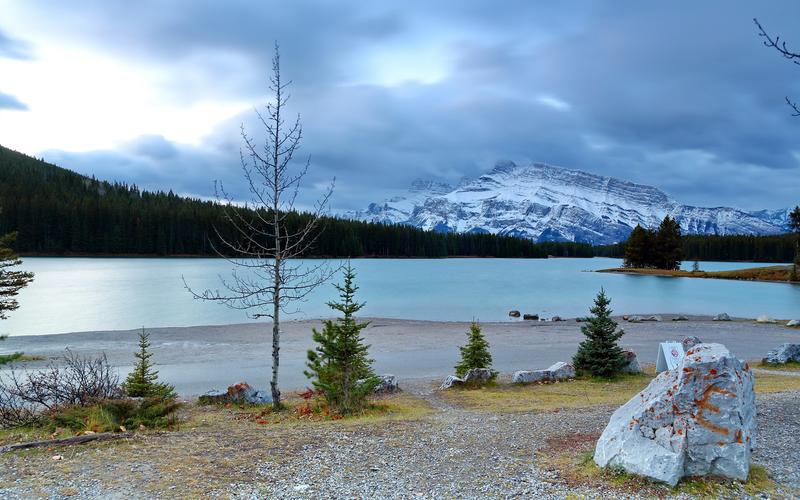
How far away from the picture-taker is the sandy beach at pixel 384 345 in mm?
20755

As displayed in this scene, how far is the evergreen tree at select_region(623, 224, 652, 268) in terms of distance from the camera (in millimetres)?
108562

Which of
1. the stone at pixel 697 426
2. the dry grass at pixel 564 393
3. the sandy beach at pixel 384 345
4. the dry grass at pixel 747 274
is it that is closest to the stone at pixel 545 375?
the dry grass at pixel 564 393

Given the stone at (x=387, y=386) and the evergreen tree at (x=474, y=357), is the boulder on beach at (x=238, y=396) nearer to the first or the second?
the stone at (x=387, y=386)

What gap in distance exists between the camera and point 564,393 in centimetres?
1567

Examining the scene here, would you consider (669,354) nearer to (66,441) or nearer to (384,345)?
(384,345)

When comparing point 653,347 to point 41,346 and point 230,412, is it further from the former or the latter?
point 41,346

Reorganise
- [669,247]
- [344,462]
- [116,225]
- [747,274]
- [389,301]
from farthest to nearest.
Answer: [116,225] < [669,247] < [747,274] < [389,301] < [344,462]

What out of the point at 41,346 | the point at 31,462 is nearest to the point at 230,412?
the point at 31,462

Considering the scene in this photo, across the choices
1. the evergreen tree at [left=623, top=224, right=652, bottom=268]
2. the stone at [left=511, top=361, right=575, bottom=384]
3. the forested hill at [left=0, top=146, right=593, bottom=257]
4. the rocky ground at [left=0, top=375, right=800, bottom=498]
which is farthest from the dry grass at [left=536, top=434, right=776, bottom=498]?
the evergreen tree at [left=623, top=224, right=652, bottom=268]

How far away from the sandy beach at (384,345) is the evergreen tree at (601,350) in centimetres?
366

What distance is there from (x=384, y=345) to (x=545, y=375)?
11.3 metres

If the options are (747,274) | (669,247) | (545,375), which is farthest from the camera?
(669,247)

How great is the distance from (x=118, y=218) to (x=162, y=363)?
122 metres

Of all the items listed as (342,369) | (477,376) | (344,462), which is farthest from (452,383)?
(344,462)
